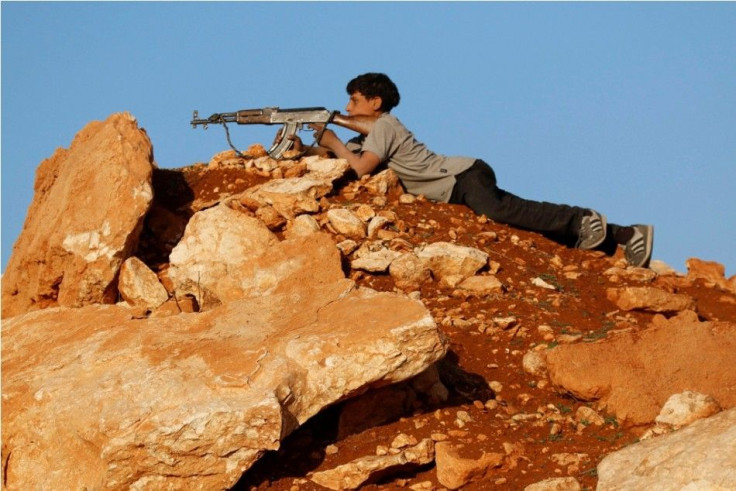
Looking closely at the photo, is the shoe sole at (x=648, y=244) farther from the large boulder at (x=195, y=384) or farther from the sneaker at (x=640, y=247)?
the large boulder at (x=195, y=384)

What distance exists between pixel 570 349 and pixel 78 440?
3153 mm

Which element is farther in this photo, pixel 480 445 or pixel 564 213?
pixel 564 213

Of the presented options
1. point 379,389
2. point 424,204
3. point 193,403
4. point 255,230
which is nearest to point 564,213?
point 424,204

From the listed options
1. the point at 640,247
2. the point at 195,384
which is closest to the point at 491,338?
the point at 195,384

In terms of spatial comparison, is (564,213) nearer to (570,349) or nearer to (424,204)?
(424,204)

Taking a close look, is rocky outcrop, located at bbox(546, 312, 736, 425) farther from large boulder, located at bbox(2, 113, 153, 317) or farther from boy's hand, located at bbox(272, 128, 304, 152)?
boy's hand, located at bbox(272, 128, 304, 152)

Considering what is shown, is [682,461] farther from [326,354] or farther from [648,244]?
[648,244]

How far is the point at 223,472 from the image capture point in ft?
20.3

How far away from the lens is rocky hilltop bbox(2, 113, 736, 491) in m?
6.20

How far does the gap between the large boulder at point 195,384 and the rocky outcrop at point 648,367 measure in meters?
1.17

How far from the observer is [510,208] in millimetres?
10891

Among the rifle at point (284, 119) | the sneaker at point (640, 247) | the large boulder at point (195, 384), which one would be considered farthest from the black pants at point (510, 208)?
the large boulder at point (195, 384)

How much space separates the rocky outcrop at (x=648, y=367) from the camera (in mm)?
7070

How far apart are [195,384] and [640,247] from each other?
19.1ft
